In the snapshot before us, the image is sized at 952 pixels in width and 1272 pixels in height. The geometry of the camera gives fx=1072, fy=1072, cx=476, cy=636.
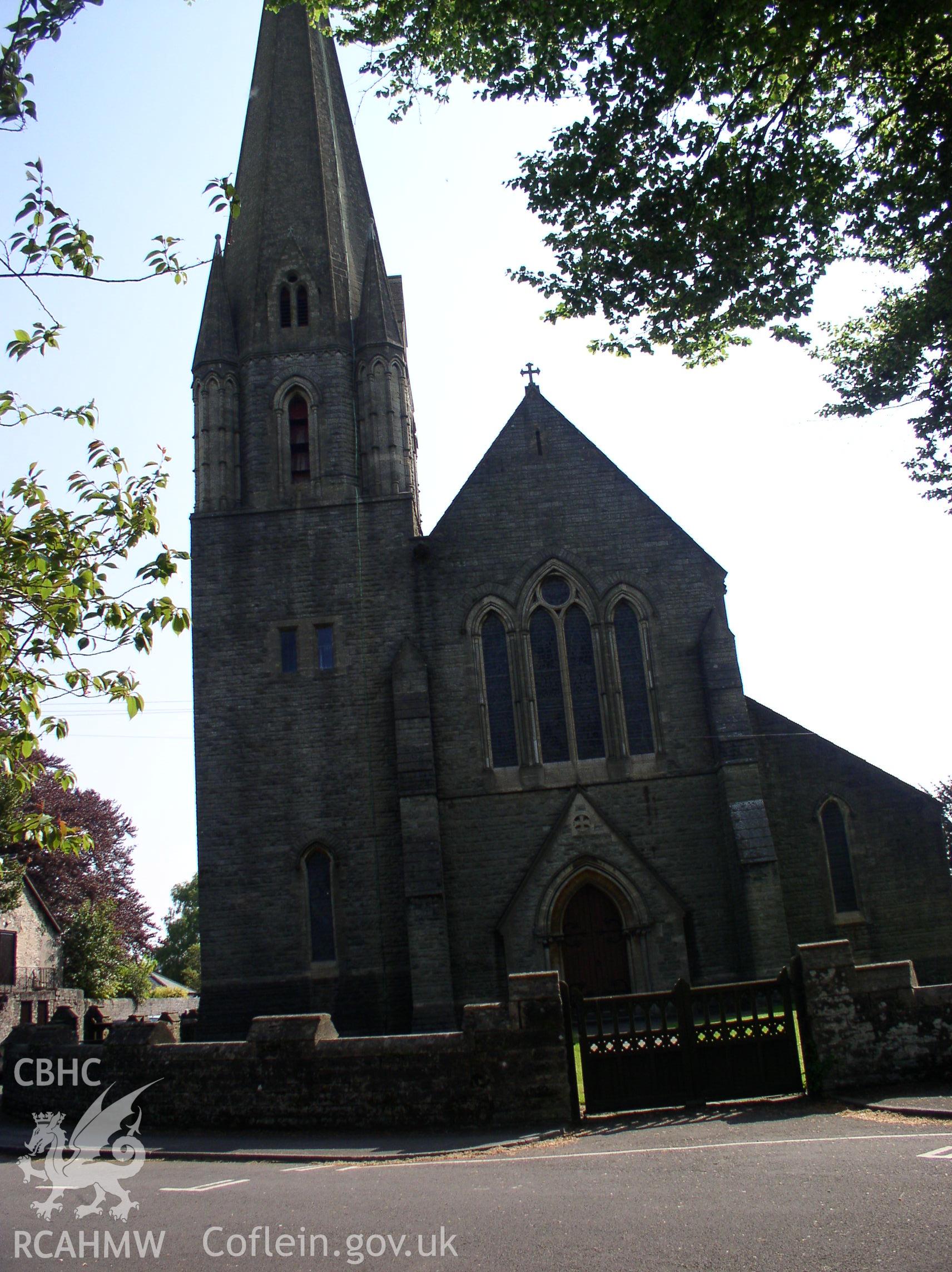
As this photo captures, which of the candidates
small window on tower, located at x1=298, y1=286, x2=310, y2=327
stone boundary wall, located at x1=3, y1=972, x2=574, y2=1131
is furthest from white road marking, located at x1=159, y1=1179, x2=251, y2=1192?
small window on tower, located at x1=298, y1=286, x2=310, y2=327

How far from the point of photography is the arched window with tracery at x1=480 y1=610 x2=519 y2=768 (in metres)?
20.3

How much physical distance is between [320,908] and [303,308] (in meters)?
13.1

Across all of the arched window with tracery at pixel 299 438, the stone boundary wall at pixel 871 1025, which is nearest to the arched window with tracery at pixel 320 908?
the arched window with tracery at pixel 299 438

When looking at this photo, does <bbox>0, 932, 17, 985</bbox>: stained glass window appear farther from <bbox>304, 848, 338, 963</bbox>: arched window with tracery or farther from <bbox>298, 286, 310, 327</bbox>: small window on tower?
<bbox>298, 286, 310, 327</bbox>: small window on tower

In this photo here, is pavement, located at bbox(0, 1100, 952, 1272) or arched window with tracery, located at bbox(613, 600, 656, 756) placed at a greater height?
arched window with tracery, located at bbox(613, 600, 656, 756)

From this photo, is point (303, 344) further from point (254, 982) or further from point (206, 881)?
point (254, 982)

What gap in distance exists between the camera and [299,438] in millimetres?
23000

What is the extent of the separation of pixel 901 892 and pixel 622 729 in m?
5.82

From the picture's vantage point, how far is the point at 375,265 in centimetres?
2405

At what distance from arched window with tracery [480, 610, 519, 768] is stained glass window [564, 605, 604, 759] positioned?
3.88ft

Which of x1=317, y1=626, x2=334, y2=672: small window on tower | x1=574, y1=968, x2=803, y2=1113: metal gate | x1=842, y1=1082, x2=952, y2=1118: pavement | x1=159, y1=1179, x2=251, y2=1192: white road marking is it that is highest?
x1=317, y1=626, x2=334, y2=672: small window on tower

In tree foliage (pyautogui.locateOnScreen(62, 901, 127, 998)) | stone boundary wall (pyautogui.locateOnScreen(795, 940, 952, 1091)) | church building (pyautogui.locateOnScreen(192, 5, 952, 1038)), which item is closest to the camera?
stone boundary wall (pyautogui.locateOnScreen(795, 940, 952, 1091))

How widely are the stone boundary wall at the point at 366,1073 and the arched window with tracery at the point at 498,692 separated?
8656 millimetres

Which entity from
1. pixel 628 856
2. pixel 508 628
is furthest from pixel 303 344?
pixel 628 856
